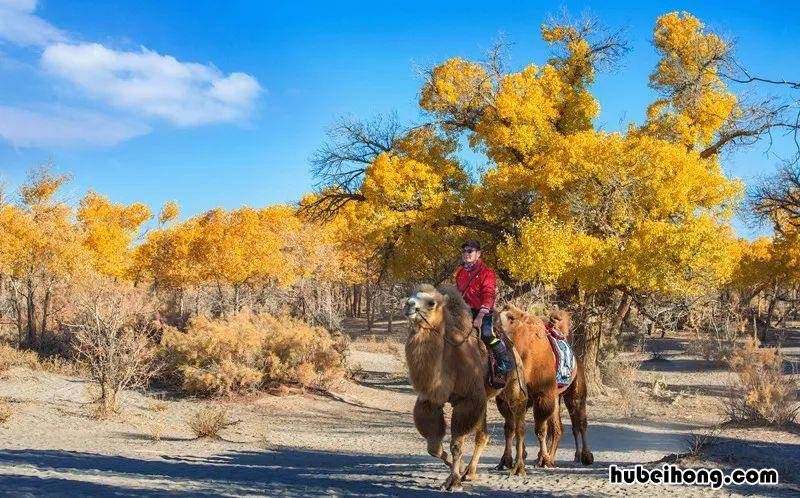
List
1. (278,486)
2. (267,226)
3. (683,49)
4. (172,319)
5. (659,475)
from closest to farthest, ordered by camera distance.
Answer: (278,486) < (659,475) < (683,49) < (172,319) < (267,226)

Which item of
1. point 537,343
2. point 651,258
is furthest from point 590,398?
point 537,343

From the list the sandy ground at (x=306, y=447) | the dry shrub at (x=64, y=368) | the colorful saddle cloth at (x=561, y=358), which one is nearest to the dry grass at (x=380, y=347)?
the sandy ground at (x=306, y=447)

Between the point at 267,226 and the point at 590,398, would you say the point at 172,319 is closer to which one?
the point at 590,398

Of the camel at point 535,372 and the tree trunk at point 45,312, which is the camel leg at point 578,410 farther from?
the tree trunk at point 45,312

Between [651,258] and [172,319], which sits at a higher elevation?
[651,258]

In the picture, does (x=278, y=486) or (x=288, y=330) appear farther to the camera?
(x=288, y=330)

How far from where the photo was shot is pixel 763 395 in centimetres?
1480

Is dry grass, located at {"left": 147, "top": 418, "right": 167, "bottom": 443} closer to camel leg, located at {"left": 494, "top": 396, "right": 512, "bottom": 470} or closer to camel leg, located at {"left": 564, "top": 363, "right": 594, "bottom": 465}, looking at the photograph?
camel leg, located at {"left": 494, "top": 396, "right": 512, "bottom": 470}

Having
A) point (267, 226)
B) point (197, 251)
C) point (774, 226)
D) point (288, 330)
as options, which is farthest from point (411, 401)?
point (267, 226)

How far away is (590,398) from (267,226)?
33.8 metres

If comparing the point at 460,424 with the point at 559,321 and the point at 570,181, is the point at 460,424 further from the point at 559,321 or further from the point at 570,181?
the point at 570,181

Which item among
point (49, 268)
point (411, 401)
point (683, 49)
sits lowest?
point (411, 401)

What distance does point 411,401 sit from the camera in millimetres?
23094

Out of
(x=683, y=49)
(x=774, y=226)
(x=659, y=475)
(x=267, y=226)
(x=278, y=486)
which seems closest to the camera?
(x=278, y=486)
